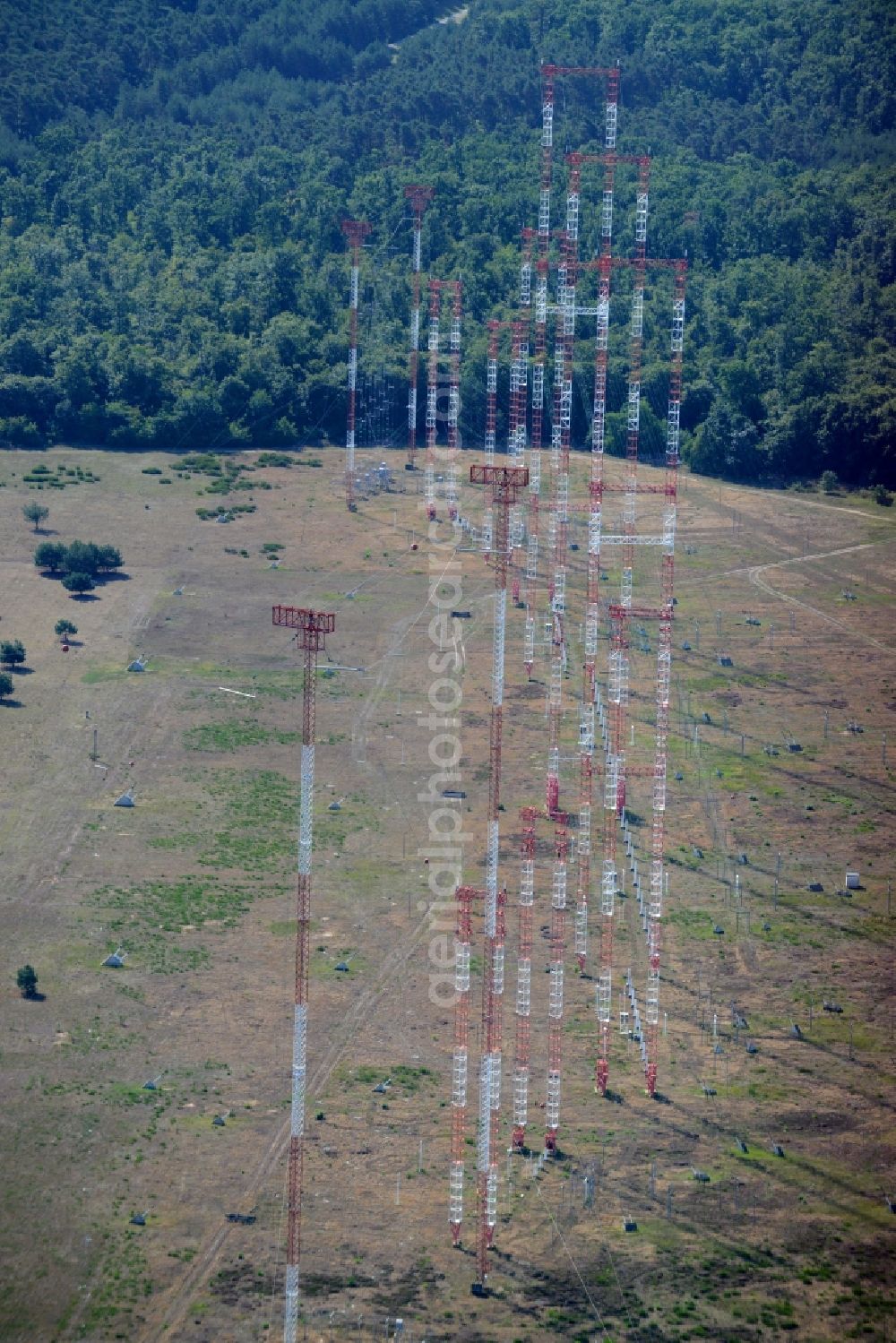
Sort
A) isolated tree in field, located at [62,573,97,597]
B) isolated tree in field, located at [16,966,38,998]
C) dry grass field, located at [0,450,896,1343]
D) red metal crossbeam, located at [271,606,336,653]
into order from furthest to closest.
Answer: isolated tree in field, located at [62,573,97,597]
isolated tree in field, located at [16,966,38,998]
dry grass field, located at [0,450,896,1343]
red metal crossbeam, located at [271,606,336,653]

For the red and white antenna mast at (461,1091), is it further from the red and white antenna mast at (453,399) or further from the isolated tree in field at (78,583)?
the red and white antenna mast at (453,399)

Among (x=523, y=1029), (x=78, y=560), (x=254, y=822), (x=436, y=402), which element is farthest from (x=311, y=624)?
(x=436, y=402)

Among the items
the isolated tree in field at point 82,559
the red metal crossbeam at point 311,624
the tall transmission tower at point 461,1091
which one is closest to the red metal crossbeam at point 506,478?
the red metal crossbeam at point 311,624

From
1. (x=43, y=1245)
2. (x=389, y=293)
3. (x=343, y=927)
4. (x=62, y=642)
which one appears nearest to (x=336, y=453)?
(x=389, y=293)

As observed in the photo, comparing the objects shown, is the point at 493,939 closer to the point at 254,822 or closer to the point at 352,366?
the point at 254,822

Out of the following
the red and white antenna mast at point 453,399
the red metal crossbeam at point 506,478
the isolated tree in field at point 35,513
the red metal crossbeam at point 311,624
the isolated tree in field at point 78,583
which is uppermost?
the red metal crossbeam at point 506,478

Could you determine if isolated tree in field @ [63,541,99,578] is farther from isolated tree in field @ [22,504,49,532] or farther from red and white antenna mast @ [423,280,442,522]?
red and white antenna mast @ [423,280,442,522]

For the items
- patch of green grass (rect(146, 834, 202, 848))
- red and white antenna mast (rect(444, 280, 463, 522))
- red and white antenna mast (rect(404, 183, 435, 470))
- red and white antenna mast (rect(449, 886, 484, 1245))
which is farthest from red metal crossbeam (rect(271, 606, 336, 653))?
red and white antenna mast (rect(404, 183, 435, 470))

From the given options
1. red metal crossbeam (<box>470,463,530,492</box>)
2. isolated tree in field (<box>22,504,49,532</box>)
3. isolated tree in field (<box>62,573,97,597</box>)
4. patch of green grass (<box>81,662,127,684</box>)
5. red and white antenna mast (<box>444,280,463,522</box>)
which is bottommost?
patch of green grass (<box>81,662,127,684</box>)
